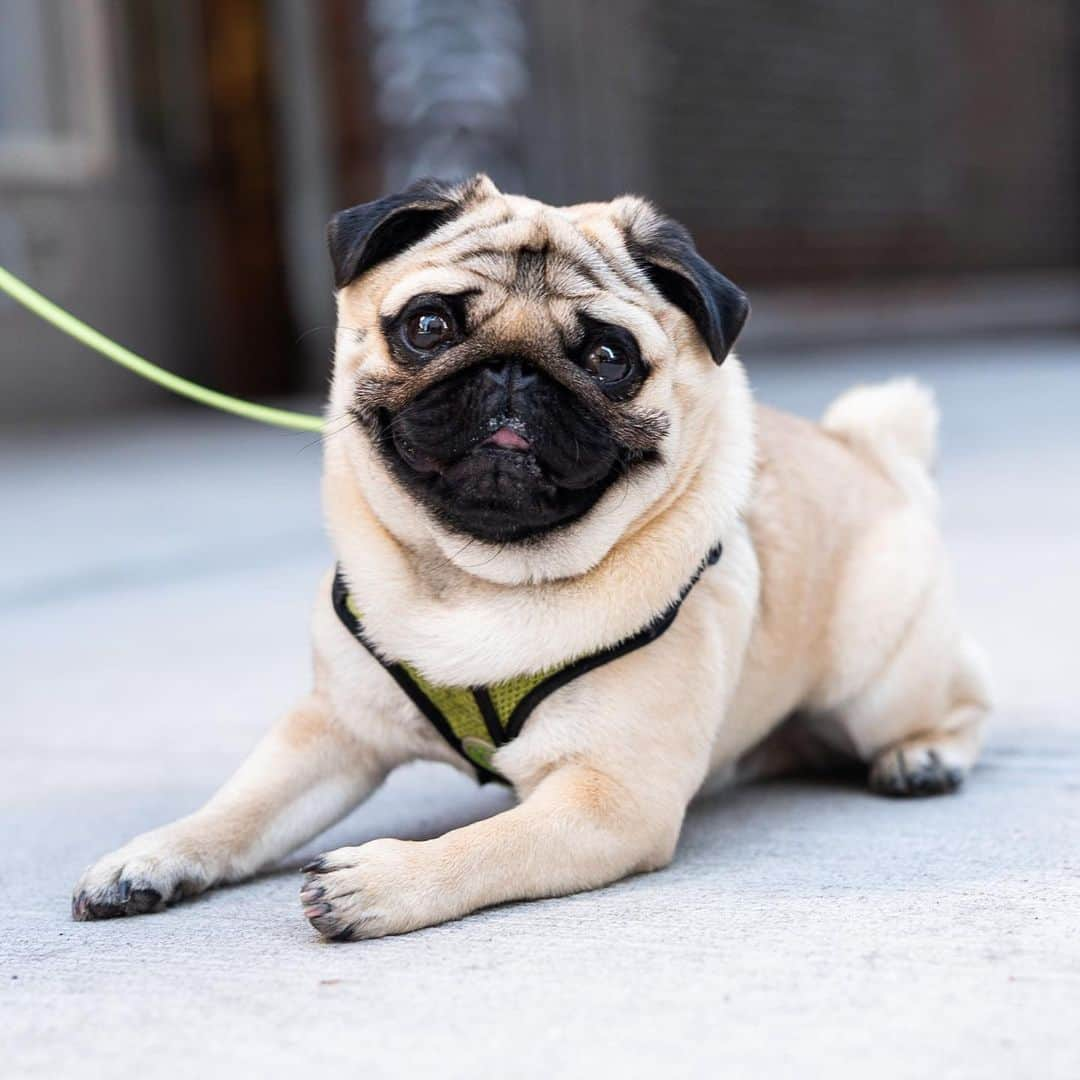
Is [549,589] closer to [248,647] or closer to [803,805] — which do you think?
[803,805]

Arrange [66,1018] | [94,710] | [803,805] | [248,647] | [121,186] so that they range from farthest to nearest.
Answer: [121,186] < [248,647] < [94,710] < [803,805] < [66,1018]

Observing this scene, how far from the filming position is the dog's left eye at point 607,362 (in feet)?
9.18

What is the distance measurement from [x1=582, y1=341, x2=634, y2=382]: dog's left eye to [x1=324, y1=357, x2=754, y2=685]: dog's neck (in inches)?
9.5

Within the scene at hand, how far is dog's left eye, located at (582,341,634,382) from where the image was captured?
2797mm

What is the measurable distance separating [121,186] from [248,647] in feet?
27.3

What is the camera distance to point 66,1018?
2160mm

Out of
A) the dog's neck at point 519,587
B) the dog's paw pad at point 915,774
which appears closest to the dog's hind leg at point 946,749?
the dog's paw pad at point 915,774

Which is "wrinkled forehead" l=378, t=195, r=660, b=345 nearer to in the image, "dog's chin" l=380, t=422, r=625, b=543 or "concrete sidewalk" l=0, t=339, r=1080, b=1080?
"dog's chin" l=380, t=422, r=625, b=543

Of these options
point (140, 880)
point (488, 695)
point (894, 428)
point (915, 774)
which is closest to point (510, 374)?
point (488, 695)

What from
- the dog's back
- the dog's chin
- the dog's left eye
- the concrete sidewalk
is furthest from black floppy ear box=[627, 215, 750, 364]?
the concrete sidewalk

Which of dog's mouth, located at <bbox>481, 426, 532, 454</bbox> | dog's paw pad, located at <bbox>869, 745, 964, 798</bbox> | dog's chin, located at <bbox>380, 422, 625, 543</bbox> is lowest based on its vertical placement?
dog's paw pad, located at <bbox>869, 745, 964, 798</bbox>

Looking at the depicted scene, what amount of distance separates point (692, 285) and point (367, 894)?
1196mm

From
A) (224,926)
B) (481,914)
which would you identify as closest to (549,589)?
(481,914)

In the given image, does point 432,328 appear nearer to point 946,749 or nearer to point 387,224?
point 387,224
